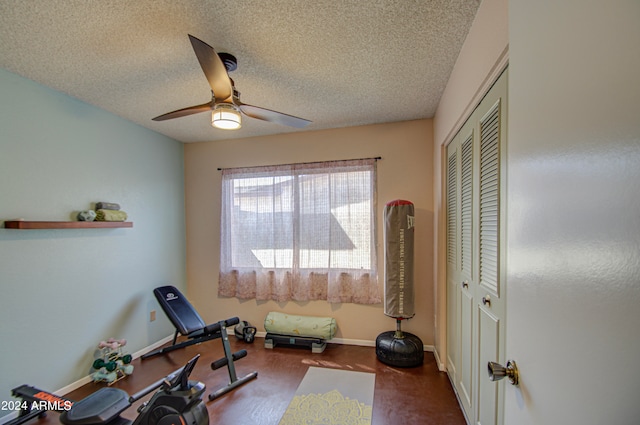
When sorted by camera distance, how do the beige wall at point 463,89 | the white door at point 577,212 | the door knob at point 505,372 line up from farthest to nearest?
the beige wall at point 463,89
the door knob at point 505,372
the white door at point 577,212

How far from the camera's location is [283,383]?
2260mm

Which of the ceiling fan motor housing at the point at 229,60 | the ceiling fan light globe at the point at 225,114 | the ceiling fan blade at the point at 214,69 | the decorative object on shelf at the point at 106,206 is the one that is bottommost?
the decorative object on shelf at the point at 106,206

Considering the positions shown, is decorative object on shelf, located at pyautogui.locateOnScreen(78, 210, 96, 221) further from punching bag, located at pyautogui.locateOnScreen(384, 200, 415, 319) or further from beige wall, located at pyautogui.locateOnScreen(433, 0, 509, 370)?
beige wall, located at pyautogui.locateOnScreen(433, 0, 509, 370)

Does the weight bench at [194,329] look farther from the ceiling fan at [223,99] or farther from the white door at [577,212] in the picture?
the white door at [577,212]

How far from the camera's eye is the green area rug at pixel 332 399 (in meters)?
1.83

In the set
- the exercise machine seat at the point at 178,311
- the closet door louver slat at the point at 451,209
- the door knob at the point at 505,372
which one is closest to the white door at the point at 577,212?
the door knob at the point at 505,372

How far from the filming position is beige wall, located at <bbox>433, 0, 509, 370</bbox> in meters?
1.13

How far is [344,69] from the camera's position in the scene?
6.25 ft

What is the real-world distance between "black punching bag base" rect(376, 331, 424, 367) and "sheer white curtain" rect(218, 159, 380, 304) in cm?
48

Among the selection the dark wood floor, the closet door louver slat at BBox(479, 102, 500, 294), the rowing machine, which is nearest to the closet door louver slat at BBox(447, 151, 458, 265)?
the closet door louver slat at BBox(479, 102, 500, 294)

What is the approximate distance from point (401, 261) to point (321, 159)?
1488 millimetres

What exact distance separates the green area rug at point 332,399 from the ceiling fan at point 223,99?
2.14m

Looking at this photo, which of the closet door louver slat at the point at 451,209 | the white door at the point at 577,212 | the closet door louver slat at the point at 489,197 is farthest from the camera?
the closet door louver slat at the point at 451,209

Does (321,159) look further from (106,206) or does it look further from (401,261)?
(106,206)
